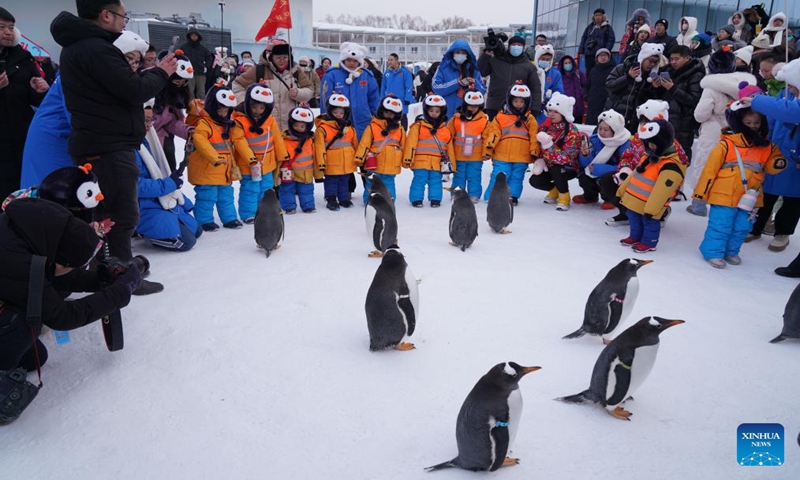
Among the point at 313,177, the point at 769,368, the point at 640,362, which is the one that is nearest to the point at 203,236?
the point at 313,177

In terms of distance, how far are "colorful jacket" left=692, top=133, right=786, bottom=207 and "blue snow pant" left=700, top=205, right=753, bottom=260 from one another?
0.07 metres

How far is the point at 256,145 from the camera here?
4859mm

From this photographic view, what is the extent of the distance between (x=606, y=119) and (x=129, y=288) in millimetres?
4322

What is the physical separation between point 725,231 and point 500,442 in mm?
3064

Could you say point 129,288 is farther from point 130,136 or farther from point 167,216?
point 167,216

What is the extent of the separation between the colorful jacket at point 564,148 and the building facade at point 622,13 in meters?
3.15

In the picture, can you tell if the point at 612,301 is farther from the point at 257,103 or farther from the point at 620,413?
the point at 257,103

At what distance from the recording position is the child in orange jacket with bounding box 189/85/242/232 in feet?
14.5

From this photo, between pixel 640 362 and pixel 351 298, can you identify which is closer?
pixel 640 362

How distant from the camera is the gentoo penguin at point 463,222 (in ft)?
13.4

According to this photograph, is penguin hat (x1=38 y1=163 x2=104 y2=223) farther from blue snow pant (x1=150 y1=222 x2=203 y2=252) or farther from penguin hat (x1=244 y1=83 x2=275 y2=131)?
penguin hat (x1=244 y1=83 x2=275 y2=131)

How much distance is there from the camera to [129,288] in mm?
2365

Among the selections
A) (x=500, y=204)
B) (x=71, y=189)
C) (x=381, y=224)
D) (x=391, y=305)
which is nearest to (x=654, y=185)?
(x=500, y=204)

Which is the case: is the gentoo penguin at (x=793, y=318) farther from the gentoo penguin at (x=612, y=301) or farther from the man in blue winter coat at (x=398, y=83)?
the man in blue winter coat at (x=398, y=83)
